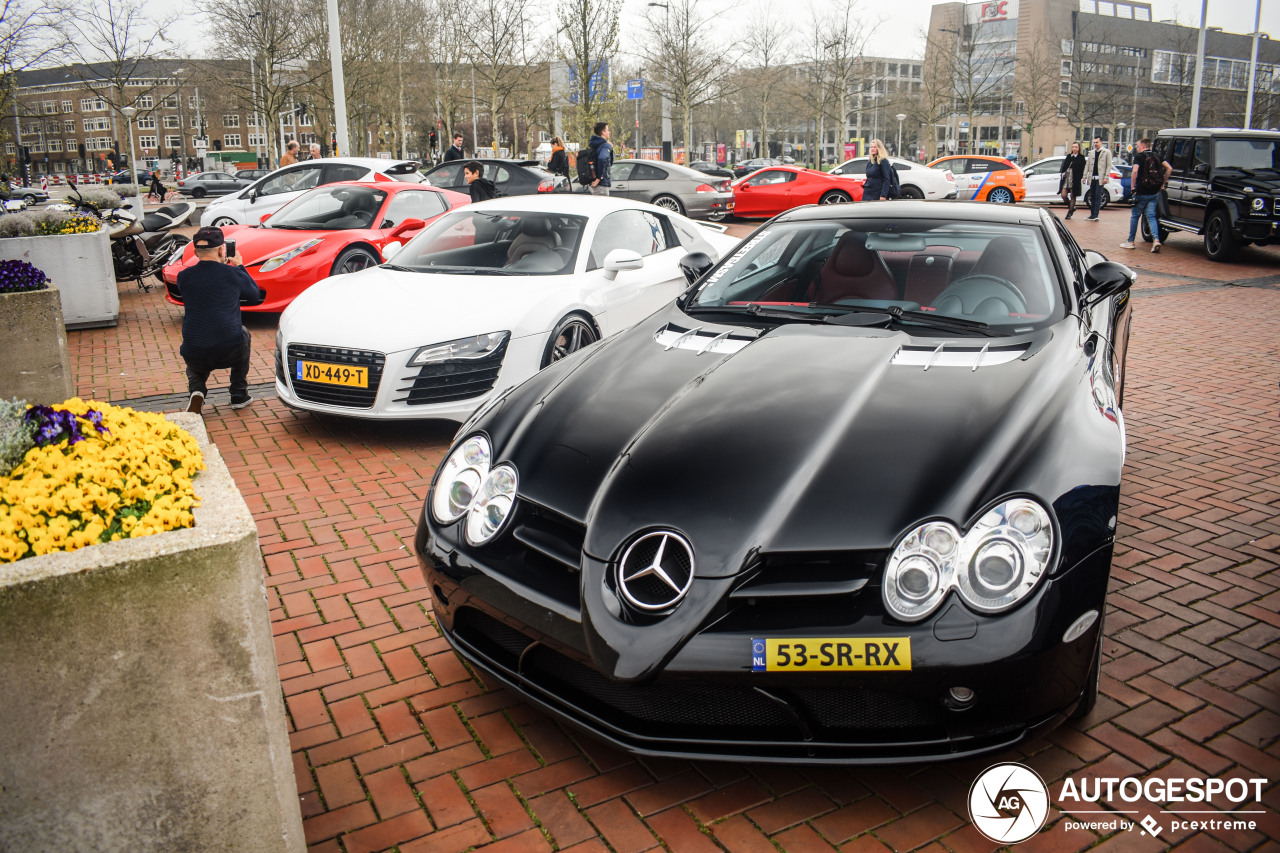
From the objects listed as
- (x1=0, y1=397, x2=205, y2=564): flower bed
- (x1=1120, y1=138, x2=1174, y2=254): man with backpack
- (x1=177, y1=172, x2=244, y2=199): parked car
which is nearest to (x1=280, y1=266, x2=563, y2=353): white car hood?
(x1=0, y1=397, x2=205, y2=564): flower bed

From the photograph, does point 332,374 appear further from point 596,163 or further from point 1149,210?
point 1149,210

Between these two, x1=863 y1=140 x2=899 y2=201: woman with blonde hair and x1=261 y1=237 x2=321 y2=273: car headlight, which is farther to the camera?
x1=863 y1=140 x2=899 y2=201: woman with blonde hair

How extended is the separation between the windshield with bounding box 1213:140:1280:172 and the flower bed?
51.6 ft

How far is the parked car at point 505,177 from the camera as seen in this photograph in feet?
53.9

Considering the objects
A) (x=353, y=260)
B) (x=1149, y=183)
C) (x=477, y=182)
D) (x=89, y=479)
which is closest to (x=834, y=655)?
(x=89, y=479)

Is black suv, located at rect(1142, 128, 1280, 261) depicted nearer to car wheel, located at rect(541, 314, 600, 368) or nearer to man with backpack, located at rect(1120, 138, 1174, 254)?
man with backpack, located at rect(1120, 138, 1174, 254)

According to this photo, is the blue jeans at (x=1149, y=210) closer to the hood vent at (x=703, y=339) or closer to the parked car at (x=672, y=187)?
the parked car at (x=672, y=187)

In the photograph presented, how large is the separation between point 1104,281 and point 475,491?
8.97 feet

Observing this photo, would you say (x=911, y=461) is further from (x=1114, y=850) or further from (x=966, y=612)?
(x=1114, y=850)

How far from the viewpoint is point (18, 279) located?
709 centimetres

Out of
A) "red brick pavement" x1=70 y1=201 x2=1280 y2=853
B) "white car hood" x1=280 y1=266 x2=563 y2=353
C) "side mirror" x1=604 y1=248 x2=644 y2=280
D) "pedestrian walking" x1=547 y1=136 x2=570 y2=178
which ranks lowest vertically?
"red brick pavement" x1=70 y1=201 x2=1280 y2=853

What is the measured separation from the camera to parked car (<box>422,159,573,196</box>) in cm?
1642

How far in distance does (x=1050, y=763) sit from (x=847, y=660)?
0.90 metres

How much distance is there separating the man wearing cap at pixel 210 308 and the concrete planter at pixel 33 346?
1.42 m
